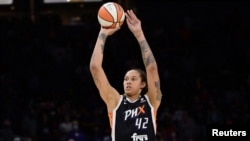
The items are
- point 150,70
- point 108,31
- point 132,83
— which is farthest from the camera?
point 108,31

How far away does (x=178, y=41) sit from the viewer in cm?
1903

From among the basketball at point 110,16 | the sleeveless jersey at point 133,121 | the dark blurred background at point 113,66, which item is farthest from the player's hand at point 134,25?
the dark blurred background at point 113,66

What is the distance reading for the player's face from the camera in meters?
5.44

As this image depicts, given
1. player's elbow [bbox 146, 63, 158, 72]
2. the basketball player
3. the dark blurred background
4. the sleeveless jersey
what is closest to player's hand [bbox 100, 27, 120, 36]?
the basketball player

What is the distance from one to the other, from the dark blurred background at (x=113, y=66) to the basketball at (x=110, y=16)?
7579 mm

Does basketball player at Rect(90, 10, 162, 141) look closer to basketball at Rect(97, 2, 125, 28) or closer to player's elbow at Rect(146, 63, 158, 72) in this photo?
player's elbow at Rect(146, 63, 158, 72)

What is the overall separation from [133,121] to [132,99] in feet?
0.80

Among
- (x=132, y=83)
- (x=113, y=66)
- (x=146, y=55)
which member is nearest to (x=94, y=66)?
(x=132, y=83)

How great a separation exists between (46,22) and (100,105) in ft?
12.9

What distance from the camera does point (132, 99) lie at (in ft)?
18.1

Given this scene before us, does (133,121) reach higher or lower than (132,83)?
lower

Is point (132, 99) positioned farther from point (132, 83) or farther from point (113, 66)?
point (113, 66)

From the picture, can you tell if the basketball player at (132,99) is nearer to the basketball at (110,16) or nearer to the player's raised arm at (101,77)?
the player's raised arm at (101,77)

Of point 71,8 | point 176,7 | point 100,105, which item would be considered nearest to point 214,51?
point 176,7
